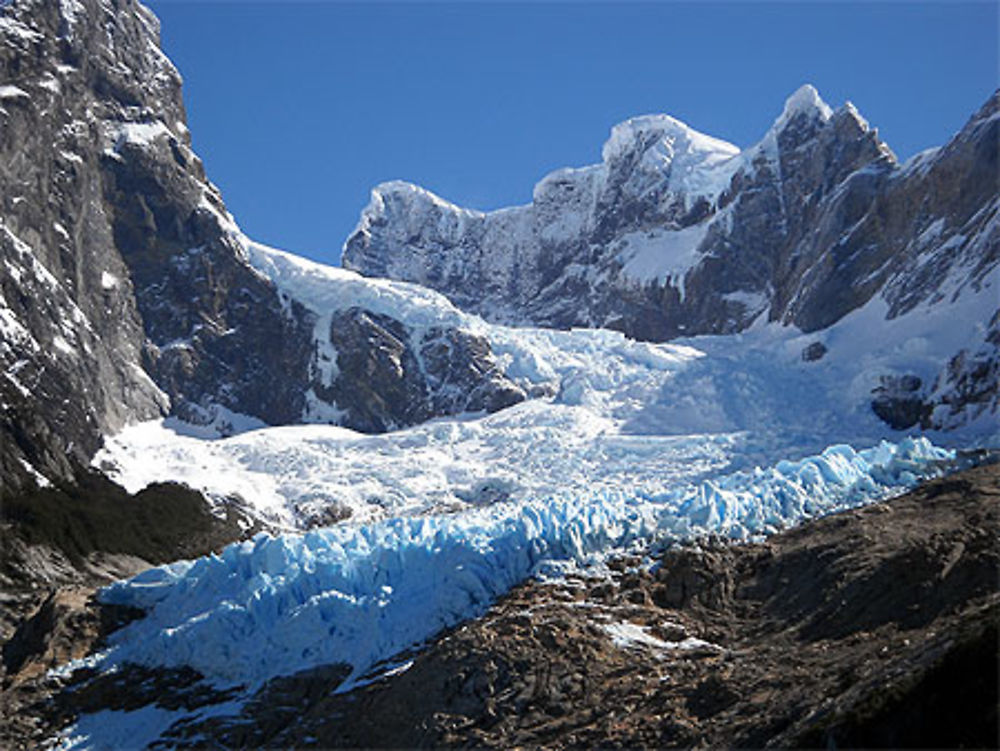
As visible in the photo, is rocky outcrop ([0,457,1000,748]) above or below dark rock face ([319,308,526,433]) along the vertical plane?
below

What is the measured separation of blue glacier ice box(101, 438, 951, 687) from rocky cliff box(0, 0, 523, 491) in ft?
186

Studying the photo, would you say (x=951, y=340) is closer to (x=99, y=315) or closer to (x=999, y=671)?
(x=99, y=315)

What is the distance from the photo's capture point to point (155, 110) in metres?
126

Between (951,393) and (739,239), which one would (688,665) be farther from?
(739,239)

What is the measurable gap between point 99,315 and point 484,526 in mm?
73013

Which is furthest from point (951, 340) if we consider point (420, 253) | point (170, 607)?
point (420, 253)

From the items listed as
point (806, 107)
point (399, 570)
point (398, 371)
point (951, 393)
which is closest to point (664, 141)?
point (806, 107)

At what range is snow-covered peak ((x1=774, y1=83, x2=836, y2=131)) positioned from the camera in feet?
471

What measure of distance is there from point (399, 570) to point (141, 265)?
274 feet

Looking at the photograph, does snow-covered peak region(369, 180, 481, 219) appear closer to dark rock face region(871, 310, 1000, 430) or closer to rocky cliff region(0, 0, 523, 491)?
rocky cliff region(0, 0, 523, 491)

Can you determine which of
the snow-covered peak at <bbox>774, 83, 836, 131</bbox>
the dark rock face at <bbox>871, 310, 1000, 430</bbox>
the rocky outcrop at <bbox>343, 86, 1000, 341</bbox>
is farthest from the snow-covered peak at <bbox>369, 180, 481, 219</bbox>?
the dark rock face at <bbox>871, 310, 1000, 430</bbox>

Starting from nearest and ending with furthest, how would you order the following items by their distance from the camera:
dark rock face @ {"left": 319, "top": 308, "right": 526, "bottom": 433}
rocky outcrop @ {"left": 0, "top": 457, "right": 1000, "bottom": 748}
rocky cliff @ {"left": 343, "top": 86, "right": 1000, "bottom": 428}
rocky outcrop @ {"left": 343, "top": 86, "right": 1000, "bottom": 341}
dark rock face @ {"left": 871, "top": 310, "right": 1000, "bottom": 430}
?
rocky outcrop @ {"left": 0, "top": 457, "right": 1000, "bottom": 748} < dark rock face @ {"left": 871, "top": 310, "right": 1000, "bottom": 430} < rocky cliff @ {"left": 343, "top": 86, "right": 1000, "bottom": 428} < rocky outcrop @ {"left": 343, "top": 86, "right": 1000, "bottom": 341} < dark rock face @ {"left": 319, "top": 308, "right": 526, "bottom": 433}

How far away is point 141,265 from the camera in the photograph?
385 feet

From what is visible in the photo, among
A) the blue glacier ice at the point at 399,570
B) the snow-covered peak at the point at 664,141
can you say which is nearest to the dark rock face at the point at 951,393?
the blue glacier ice at the point at 399,570
